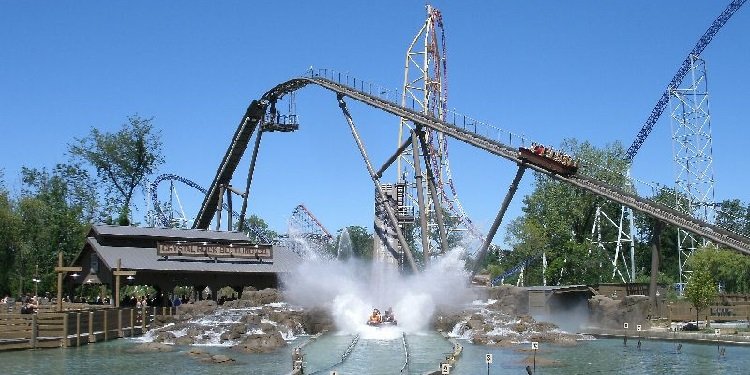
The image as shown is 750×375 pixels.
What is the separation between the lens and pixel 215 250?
5969cm

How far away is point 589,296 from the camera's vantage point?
189ft

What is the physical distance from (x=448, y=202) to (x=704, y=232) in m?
42.6

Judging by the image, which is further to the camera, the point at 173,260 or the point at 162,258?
the point at 173,260

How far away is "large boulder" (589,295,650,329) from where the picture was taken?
48.9 m

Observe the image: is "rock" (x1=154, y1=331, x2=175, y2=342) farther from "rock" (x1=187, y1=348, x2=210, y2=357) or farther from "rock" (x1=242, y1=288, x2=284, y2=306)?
"rock" (x1=242, y1=288, x2=284, y2=306)

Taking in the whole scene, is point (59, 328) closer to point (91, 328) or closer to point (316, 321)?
point (91, 328)

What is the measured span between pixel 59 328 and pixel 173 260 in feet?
59.9

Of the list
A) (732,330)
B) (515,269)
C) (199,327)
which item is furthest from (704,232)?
(515,269)

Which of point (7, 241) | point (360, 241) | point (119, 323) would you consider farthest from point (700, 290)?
point (360, 241)

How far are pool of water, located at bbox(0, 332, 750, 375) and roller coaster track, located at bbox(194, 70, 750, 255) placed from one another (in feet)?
22.5

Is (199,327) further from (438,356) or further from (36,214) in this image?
(36,214)

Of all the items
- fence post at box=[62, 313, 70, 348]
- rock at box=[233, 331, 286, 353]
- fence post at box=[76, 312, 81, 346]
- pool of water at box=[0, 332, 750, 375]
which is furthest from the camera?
fence post at box=[76, 312, 81, 346]

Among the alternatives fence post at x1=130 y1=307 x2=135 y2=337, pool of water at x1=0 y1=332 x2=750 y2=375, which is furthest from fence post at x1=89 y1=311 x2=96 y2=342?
fence post at x1=130 y1=307 x2=135 y2=337

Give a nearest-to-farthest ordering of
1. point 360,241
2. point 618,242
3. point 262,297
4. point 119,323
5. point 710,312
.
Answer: point 119,323, point 710,312, point 262,297, point 618,242, point 360,241
